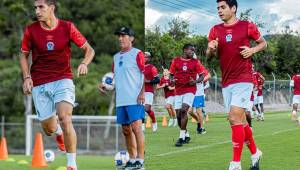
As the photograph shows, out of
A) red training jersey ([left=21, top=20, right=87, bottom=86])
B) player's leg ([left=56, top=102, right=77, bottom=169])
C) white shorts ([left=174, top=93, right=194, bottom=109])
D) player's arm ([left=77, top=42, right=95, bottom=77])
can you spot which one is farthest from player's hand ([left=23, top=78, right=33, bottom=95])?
white shorts ([left=174, top=93, right=194, bottom=109])

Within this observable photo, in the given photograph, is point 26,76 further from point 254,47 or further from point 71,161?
point 254,47

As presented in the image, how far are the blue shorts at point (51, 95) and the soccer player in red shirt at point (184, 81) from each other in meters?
3.38

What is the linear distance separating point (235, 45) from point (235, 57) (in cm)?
11

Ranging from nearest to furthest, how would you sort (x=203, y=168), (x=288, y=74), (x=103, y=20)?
(x=203, y=168) → (x=288, y=74) → (x=103, y=20)

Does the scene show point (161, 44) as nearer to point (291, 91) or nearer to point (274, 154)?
point (274, 154)

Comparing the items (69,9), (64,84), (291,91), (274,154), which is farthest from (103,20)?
(64,84)

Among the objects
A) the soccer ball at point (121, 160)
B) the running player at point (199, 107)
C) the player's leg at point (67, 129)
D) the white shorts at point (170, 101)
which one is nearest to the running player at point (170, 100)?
the white shorts at point (170, 101)

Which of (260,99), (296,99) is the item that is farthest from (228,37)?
(296,99)

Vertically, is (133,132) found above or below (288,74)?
below

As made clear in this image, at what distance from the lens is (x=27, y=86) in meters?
5.49

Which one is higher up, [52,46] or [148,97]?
[52,46]

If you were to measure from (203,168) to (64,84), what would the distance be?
1740 millimetres

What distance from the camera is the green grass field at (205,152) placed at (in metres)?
6.59

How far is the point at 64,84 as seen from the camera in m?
5.65
